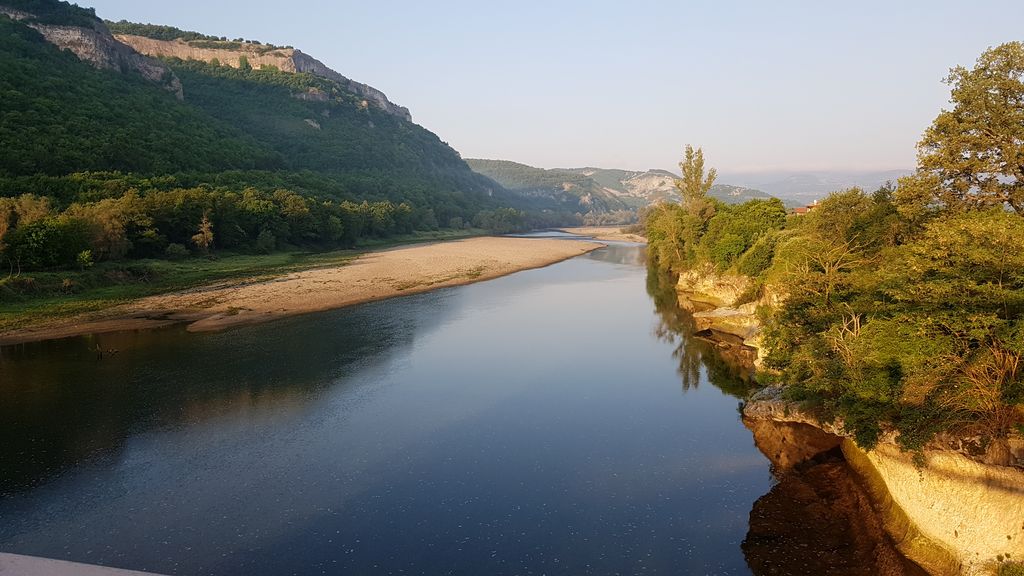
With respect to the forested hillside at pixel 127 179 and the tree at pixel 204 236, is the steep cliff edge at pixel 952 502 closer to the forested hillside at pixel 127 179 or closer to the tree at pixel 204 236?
the forested hillside at pixel 127 179

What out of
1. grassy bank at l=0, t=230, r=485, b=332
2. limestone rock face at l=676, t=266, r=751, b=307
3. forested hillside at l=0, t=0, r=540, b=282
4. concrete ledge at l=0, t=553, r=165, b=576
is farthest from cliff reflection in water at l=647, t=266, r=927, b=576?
forested hillside at l=0, t=0, r=540, b=282

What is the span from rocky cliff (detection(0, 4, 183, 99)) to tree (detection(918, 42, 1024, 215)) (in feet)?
508

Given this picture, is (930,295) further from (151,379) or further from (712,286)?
(712,286)

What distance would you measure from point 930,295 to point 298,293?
55.5m

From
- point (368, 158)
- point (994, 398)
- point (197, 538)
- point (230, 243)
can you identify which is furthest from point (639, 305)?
point (368, 158)

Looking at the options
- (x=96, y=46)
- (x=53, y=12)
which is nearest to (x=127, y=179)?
(x=96, y=46)

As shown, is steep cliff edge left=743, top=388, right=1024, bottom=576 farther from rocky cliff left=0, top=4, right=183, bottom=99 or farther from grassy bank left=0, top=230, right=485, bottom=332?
rocky cliff left=0, top=4, right=183, bottom=99

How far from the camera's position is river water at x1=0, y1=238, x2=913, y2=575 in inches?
669

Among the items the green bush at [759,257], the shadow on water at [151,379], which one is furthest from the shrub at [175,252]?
the green bush at [759,257]

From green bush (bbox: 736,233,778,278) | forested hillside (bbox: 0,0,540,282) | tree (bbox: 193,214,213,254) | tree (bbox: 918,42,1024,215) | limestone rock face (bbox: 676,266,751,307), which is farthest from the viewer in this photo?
tree (bbox: 193,214,213,254)

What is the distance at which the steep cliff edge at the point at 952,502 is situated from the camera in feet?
45.6

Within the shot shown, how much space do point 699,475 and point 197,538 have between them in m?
18.6

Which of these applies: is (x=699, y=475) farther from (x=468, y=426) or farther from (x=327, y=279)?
(x=327, y=279)

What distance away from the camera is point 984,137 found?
2309 cm
